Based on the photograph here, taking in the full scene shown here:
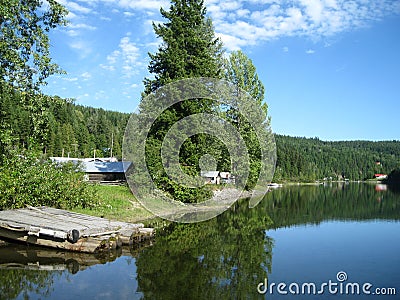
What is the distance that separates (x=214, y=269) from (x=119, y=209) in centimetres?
1182

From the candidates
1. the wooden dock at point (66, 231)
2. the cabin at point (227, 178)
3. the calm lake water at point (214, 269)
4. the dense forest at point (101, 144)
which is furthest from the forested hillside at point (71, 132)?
the calm lake water at point (214, 269)

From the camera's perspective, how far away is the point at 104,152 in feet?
371

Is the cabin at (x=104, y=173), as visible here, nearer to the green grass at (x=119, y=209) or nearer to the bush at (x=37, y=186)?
the green grass at (x=119, y=209)

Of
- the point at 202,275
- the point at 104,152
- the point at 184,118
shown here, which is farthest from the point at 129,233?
the point at 104,152

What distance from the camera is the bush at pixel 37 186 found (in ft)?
59.4

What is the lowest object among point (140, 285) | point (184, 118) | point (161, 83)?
point (140, 285)

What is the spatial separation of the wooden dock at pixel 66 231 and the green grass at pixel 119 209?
14.1 feet

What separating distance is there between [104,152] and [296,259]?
4050 inches

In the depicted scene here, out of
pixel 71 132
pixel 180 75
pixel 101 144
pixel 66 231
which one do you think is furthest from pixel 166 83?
pixel 101 144

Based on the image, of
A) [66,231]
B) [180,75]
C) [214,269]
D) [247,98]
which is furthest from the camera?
[247,98]

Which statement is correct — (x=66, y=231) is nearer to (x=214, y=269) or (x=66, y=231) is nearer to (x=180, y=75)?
(x=214, y=269)

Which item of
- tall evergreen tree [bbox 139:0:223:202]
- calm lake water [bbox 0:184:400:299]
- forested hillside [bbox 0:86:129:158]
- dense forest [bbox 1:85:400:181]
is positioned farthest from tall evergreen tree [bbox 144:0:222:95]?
forested hillside [bbox 0:86:129:158]

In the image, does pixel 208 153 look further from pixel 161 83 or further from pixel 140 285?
pixel 140 285

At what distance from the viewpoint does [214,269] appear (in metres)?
13.3
